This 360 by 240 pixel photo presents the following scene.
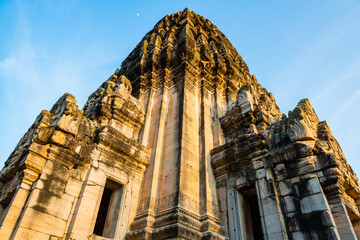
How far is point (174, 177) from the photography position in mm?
8219

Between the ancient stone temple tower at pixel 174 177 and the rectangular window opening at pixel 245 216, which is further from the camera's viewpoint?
the rectangular window opening at pixel 245 216

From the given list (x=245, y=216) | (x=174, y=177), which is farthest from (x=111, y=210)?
(x=245, y=216)

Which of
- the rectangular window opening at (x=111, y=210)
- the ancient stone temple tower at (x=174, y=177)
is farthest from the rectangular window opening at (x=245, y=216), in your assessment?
the rectangular window opening at (x=111, y=210)

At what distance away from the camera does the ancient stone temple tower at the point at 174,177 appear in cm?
650

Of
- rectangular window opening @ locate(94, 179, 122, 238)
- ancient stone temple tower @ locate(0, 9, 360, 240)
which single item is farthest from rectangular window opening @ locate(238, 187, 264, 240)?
rectangular window opening @ locate(94, 179, 122, 238)

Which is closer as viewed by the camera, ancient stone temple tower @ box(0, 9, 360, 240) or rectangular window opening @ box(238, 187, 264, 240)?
ancient stone temple tower @ box(0, 9, 360, 240)

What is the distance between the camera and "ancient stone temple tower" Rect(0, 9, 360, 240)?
21.3ft

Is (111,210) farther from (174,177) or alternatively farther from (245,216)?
(245,216)

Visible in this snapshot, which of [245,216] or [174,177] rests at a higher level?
[174,177]

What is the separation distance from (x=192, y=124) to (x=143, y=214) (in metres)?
4.21

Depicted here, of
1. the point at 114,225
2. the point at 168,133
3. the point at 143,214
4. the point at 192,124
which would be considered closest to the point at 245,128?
the point at 192,124

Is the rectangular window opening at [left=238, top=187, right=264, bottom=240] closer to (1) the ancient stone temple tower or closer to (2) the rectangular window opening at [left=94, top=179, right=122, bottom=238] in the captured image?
(1) the ancient stone temple tower

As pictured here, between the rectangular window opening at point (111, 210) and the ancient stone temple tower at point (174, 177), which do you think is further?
the rectangular window opening at point (111, 210)

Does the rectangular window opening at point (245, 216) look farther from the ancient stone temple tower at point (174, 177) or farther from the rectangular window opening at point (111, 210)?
the rectangular window opening at point (111, 210)
